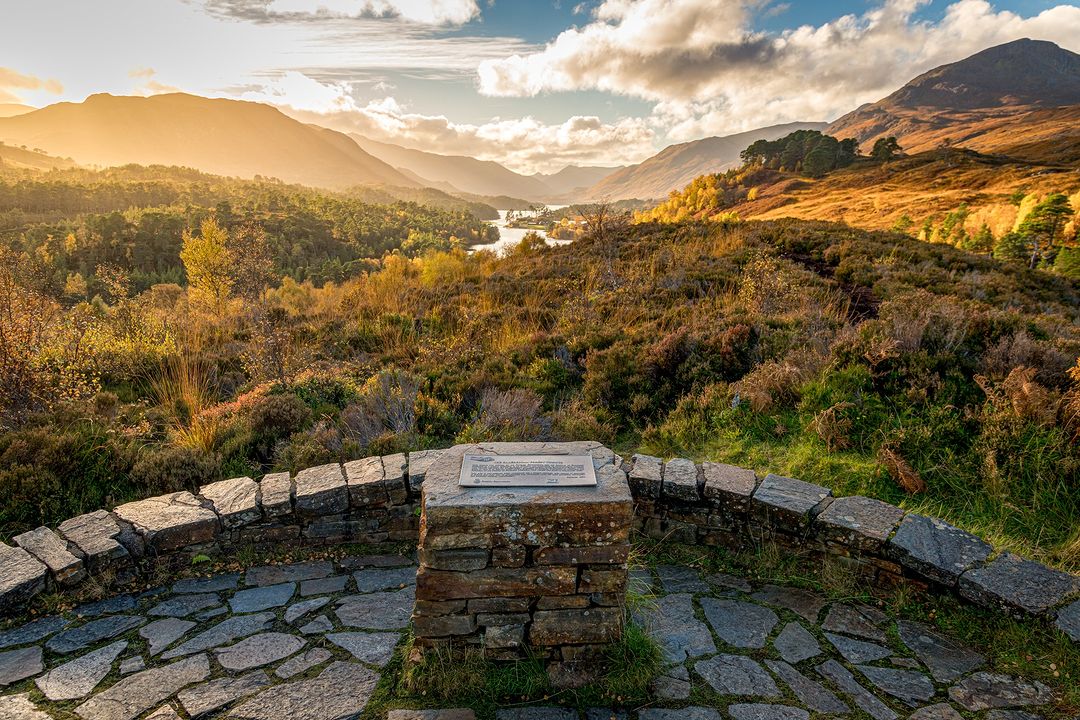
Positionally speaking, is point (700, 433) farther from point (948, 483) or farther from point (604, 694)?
point (604, 694)

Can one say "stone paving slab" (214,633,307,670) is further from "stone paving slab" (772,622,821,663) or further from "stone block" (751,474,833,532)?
"stone block" (751,474,833,532)

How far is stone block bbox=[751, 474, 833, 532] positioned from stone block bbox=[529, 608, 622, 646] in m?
1.55

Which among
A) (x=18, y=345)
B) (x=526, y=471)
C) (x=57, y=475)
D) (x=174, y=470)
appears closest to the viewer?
(x=526, y=471)

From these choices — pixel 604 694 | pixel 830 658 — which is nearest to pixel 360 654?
pixel 604 694

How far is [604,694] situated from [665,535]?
1.52m

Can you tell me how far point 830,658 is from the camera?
2.72 meters

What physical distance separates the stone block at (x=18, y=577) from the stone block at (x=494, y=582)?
7.86 feet

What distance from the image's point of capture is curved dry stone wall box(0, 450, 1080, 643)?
2936 millimetres

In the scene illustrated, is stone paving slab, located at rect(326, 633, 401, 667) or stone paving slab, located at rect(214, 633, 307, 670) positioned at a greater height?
stone paving slab, located at rect(214, 633, 307, 670)

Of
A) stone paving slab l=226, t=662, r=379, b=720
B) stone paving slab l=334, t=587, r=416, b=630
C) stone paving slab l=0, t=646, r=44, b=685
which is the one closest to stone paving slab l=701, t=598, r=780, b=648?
stone paving slab l=334, t=587, r=416, b=630

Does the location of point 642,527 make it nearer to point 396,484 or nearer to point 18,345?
point 396,484

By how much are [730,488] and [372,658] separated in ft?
8.22

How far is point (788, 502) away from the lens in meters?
3.54

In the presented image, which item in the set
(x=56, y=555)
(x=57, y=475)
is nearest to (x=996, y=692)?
(x=56, y=555)
